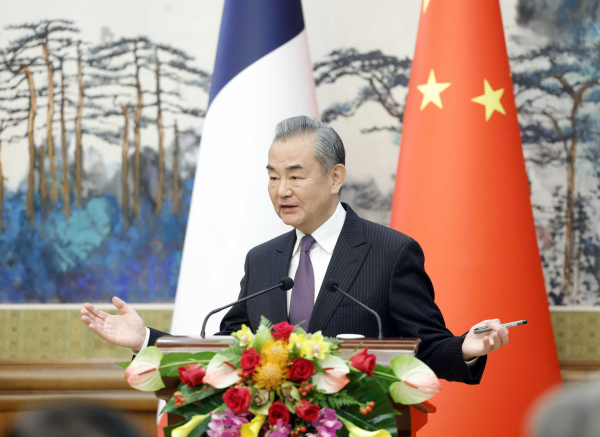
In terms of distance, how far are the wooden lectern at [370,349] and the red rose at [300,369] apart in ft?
0.54

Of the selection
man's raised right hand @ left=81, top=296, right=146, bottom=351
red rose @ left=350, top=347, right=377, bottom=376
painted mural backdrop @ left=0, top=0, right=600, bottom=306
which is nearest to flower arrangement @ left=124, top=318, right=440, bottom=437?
red rose @ left=350, top=347, right=377, bottom=376

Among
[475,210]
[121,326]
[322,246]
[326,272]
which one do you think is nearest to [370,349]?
[326,272]

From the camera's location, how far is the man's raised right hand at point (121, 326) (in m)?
1.96

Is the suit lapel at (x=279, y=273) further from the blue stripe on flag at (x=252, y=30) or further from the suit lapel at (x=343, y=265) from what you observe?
the blue stripe on flag at (x=252, y=30)

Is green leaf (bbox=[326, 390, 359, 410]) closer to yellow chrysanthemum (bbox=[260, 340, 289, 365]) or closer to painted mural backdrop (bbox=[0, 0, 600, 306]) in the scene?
yellow chrysanthemum (bbox=[260, 340, 289, 365])

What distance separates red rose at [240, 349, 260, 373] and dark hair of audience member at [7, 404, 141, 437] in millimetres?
693

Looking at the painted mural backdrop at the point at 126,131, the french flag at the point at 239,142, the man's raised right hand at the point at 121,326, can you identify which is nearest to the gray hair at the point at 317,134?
the man's raised right hand at the point at 121,326

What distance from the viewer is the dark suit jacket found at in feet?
6.70

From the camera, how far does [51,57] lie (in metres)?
4.18

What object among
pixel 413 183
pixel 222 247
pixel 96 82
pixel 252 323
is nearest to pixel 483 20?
pixel 413 183

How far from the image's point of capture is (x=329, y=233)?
7.45ft

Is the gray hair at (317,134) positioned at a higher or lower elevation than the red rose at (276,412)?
higher

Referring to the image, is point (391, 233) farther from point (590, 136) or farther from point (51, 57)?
point (51, 57)

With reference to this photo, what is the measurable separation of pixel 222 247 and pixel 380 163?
49.6 inches
